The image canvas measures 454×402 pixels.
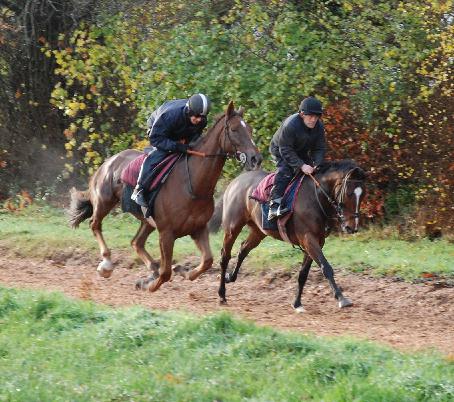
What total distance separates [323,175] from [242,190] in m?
1.55

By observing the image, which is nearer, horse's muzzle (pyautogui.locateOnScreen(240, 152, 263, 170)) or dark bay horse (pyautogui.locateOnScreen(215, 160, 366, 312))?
horse's muzzle (pyautogui.locateOnScreen(240, 152, 263, 170))

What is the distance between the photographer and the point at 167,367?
8648 millimetres

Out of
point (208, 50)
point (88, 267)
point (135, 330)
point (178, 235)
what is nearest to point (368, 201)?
point (208, 50)

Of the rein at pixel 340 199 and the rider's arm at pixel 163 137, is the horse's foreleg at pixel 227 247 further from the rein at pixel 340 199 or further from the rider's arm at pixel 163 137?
the rider's arm at pixel 163 137

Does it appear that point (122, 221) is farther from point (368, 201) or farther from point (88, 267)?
point (368, 201)

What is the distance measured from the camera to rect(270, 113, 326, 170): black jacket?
12.6 m

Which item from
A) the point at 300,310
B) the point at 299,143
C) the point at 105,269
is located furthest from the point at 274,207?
the point at 105,269

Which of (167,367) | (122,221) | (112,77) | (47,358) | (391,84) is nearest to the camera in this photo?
(167,367)

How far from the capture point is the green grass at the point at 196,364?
7938 mm

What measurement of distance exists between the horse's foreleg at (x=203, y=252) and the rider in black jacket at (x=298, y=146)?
1.00 m

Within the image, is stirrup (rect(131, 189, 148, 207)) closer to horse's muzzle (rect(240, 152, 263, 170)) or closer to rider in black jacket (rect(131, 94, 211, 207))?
rider in black jacket (rect(131, 94, 211, 207))

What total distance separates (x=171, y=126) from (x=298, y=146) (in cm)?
174

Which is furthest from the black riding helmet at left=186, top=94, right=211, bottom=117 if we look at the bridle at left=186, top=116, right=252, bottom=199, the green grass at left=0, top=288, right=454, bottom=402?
the green grass at left=0, top=288, right=454, bottom=402

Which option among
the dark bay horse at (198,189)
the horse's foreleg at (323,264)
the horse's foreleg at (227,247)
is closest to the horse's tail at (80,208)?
the dark bay horse at (198,189)
